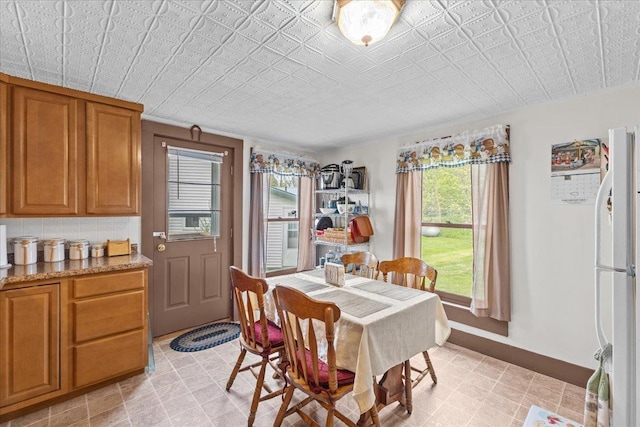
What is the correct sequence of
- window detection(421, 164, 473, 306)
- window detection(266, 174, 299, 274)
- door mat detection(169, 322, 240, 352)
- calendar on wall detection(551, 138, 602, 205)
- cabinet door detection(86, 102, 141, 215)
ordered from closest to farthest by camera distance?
calendar on wall detection(551, 138, 602, 205)
cabinet door detection(86, 102, 141, 215)
door mat detection(169, 322, 240, 352)
window detection(421, 164, 473, 306)
window detection(266, 174, 299, 274)

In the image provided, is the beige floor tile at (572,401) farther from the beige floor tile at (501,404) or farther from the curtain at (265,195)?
the curtain at (265,195)

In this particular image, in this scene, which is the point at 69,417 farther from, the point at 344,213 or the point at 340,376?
the point at 344,213

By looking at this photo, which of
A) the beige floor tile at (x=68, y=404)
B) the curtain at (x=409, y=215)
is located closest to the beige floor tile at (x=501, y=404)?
the curtain at (x=409, y=215)

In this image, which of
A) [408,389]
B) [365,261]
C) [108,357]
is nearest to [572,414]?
[408,389]

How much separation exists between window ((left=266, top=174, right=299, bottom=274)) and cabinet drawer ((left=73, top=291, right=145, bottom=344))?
180 cm

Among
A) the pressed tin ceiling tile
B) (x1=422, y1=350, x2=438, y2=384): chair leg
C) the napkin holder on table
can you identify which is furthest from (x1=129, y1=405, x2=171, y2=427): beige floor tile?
the pressed tin ceiling tile

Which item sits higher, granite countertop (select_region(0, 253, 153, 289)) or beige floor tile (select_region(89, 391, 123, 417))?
granite countertop (select_region(0, 253, 153, 289))

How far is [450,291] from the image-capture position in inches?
A: 127

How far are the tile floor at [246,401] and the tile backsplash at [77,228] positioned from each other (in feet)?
4.12

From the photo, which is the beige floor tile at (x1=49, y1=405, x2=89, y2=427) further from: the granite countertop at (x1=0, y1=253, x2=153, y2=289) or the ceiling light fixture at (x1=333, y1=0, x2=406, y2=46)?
the ceiling light fixture at (x1=333, y1=0, x2=406, y2=46)

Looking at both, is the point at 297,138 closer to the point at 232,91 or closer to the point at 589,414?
the point at 232,91

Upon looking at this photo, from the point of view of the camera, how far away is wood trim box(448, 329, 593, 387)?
2346mm

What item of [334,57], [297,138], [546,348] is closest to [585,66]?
[334,57]

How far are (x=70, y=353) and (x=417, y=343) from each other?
2.40 m
